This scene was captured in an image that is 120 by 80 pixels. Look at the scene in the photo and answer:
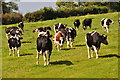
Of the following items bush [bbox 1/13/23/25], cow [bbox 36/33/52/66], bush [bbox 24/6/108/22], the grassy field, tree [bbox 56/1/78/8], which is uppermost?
tree [bbox 56/1/78/8]

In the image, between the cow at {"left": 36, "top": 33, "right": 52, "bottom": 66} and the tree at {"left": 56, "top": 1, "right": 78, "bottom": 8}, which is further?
the tree at {"left": 56, "top": 1, "right": 78, "bottom": 8}

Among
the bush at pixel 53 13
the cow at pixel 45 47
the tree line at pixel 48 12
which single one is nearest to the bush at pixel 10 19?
the tree line at pixel 48 12

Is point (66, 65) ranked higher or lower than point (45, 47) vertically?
lower

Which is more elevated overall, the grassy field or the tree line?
the tree line

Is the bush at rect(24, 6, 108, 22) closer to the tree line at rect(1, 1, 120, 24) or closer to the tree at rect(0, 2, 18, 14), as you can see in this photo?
the tree line at rect(1, 1, 120, 24)

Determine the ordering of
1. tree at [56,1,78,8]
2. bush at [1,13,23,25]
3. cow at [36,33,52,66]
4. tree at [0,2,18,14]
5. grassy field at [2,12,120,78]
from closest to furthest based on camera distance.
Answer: grassy field at [2,12,120,78], cow at [36,33,52,66], bush at [1,13,23,25], tree at [0,2,18,14], tree at [56,1,78,8]

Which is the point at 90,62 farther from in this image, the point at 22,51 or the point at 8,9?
the point at 8,9

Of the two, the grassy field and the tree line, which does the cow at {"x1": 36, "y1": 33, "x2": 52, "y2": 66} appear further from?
the tree line

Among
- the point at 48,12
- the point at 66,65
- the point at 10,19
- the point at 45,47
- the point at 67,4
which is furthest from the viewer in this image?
the point at 67,4

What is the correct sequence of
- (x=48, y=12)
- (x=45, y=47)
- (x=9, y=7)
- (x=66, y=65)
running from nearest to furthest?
1. (x=45, y=47)
2. (x=66, y=65)
3. (x=48, y=12)
4. (x=9, y=7)

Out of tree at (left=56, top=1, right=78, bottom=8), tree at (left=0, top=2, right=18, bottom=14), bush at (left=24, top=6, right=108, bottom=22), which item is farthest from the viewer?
tree at (left=56, top=1, right=78, bottom=8)

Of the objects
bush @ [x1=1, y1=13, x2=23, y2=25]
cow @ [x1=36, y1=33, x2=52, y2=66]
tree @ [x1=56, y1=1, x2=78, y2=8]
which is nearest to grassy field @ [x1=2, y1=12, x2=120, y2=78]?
cow @ [x1=36, y1=33, x2=52, y2=66]

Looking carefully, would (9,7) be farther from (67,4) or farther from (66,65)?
(66,65)

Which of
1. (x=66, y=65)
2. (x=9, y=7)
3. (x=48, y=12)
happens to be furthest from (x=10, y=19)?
(x=66, y=65)
